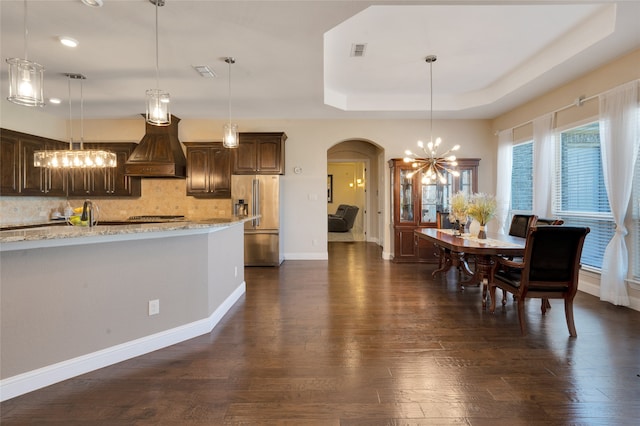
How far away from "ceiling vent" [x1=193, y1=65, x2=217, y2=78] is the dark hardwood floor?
2.96m

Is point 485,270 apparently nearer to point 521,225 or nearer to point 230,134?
point 521,225

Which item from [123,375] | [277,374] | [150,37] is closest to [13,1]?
[150,37]

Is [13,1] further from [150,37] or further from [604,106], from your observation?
[604,106]

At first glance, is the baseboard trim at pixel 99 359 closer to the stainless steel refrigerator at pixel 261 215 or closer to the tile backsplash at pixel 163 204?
the stainless steel refrigerator at pixel 261 215

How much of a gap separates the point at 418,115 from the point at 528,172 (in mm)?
2200

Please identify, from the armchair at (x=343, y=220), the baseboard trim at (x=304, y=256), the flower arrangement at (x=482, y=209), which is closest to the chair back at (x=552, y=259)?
the flower arrangement at (x=482, y=209)

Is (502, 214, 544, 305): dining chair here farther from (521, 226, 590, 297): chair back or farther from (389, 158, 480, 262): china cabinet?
(389, 158, 480, 262): china cabinet

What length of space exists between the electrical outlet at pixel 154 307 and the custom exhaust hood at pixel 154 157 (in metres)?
3.60

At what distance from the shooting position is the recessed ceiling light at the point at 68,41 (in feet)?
10.4

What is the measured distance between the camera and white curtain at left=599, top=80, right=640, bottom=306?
3457 millimetres

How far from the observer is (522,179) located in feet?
18.1

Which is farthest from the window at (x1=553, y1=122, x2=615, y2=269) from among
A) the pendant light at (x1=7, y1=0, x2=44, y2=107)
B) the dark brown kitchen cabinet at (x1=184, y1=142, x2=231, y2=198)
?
the pendant light at (x1=7, y1=0, x2=44, y2=107)

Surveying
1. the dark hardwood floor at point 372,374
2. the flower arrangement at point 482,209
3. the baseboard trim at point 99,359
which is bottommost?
the dark hardwood floor at point 372,374

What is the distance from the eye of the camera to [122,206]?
6.18 metres
